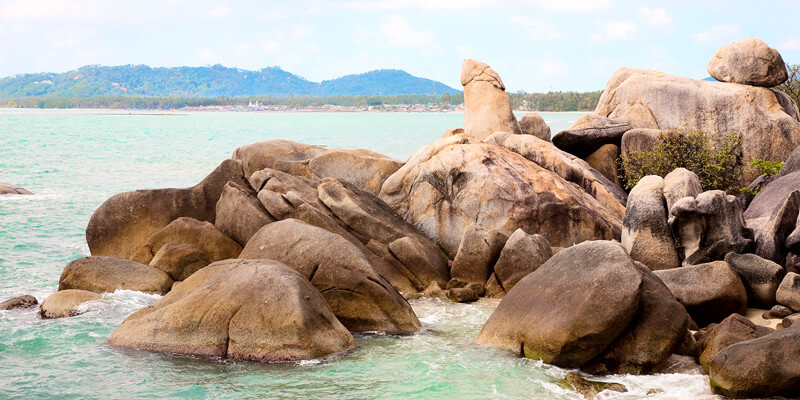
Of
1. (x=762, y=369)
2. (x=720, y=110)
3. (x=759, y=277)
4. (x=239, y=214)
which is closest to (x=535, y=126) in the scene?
(x=720, y=110)

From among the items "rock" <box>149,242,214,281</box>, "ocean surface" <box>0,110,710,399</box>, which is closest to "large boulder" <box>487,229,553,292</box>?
"ocean surface" <box>0,110,710,399</box>

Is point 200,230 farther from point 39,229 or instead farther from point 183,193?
point 39,229

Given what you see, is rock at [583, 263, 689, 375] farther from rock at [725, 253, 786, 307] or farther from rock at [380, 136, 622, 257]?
rock at [380, 136, 622, 257]

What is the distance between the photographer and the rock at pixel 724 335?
12883 mm

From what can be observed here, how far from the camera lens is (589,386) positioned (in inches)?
481

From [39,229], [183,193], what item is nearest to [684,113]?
[183,193]

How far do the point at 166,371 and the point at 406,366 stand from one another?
4.11 meters

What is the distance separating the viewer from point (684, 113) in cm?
2812

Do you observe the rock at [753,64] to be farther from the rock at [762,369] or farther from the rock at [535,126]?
the rock at [762,369]

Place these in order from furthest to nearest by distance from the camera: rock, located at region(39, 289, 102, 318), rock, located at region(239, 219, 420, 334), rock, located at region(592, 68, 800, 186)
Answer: rock, located at region(592, 68, 800, 186)
rock, located at region(39, 289, 102, 318)
rock, located at region(239, 219, 420, 334)

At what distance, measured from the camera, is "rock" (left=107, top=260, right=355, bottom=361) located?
1324 centimetres

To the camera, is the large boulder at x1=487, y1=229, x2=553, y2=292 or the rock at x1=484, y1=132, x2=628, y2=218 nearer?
the large boulder at x1=487, y1=229, x2=553, y2=292

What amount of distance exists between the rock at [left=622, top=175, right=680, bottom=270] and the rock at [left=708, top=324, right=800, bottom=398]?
6.29 m

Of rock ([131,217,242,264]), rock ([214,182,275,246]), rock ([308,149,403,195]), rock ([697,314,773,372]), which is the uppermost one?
rock ([308,149,403,195])
